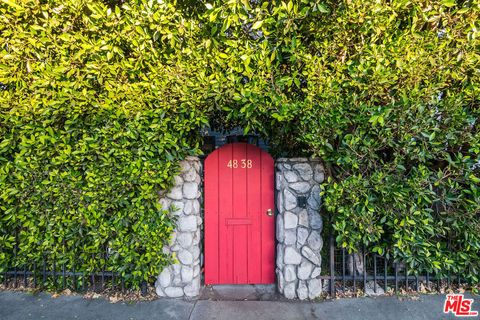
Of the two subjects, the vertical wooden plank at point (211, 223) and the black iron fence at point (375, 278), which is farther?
the vertical wooden plank at point (211, 223)

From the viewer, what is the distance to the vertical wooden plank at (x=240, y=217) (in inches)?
143

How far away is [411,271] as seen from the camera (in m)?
3.16

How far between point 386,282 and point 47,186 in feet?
14.9

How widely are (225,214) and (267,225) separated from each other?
606mm

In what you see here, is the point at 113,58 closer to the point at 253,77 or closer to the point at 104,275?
the point at 253,77

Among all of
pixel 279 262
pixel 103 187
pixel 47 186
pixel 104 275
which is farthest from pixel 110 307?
pixel 279 262

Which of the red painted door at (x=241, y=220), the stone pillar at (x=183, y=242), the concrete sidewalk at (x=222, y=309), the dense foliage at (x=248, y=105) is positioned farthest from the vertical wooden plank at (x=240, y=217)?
the dense foliage at (x=248, y=105)

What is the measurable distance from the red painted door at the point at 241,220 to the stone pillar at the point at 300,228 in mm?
255

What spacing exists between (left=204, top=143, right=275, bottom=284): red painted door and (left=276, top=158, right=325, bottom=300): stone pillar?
0.25 metres

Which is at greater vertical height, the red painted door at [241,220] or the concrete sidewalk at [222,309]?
the red painted door at [241,220]

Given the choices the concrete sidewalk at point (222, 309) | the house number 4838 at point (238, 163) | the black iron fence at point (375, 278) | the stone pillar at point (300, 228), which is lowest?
the concrete sidewalk at point (222, 309)

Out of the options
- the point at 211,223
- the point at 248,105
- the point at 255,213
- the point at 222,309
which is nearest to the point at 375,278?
the point at 255,213

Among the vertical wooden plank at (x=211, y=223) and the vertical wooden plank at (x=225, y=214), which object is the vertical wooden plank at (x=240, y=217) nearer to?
the vertical wooden plank at (x=225, y=214)

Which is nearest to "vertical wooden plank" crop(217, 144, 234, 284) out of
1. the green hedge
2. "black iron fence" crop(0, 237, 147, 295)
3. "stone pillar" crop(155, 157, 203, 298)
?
"stone pillar" crop(155, 157, 203, 298)
